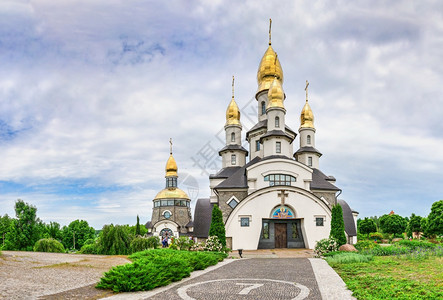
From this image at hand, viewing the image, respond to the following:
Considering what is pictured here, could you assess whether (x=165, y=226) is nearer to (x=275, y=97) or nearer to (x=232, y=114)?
(x=232, y=114)

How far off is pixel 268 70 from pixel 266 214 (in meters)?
16.9

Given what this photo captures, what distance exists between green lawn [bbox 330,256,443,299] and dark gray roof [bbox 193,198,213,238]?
61.3ft

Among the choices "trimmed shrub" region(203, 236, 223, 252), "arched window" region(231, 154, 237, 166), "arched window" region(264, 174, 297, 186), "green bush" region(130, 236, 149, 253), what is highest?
"arched window" region(231, 154, 237, 166)

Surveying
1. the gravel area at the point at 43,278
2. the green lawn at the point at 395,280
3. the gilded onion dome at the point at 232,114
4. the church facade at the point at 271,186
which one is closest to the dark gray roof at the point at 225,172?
the church facade at the point at 271,186

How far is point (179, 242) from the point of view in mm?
19422

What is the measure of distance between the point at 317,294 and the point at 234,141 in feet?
89.3

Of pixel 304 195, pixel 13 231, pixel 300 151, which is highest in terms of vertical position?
pixel 300 151

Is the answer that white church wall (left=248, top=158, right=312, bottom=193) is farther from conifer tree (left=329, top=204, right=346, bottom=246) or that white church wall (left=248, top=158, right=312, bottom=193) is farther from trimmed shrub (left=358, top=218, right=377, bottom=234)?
trimmed shrub (left=358, top=218, right=377, bottom=234)

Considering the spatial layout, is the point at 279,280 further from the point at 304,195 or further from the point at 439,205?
the point at 439,205

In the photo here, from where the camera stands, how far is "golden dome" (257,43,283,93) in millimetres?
36156

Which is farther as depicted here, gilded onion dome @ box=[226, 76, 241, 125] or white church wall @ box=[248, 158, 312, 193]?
gilded onion dome @ box=[226, 76, 241, 125]

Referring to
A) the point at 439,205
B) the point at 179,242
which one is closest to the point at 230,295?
the point at 179,242

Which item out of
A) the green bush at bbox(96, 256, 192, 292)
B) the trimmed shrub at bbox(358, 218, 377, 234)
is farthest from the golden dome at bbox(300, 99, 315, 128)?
the green bush at bbox(96, 256, 192, 292)

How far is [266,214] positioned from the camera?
2670cm
